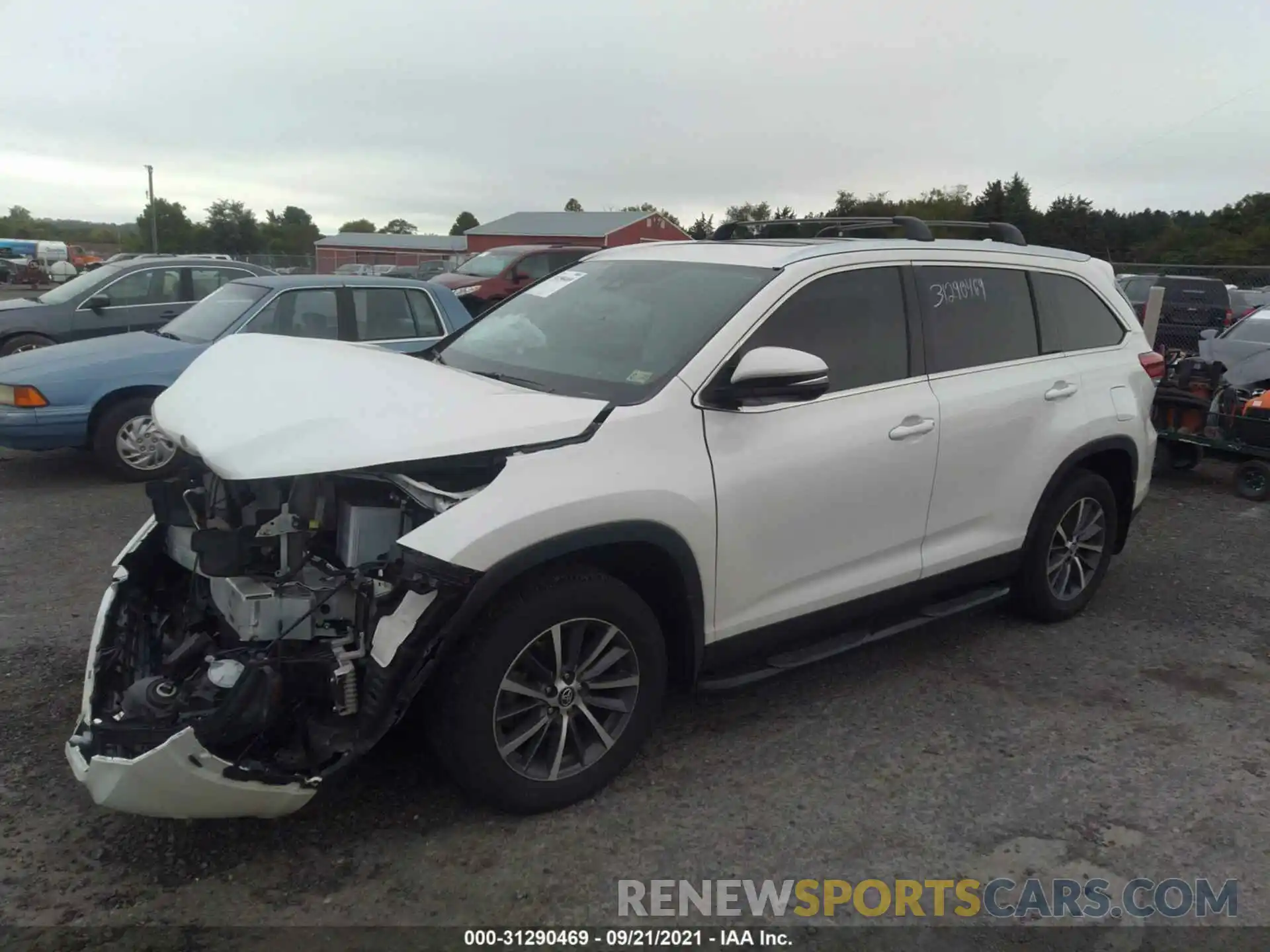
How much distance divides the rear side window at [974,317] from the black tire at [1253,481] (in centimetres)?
468

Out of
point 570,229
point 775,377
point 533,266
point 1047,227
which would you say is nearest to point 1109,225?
point 1047,227

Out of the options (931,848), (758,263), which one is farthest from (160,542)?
(931,848)

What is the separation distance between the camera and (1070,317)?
4.96 meters

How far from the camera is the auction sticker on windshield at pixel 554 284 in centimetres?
445

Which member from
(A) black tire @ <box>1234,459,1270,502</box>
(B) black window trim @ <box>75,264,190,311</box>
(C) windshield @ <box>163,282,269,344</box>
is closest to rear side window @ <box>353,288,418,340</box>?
(C) windshield @ <box>163,282,269,344</box>

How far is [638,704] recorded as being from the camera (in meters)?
3.38

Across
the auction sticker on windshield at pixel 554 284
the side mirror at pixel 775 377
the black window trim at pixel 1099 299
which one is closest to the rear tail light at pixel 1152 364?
the black window trim at pixel 1099 299

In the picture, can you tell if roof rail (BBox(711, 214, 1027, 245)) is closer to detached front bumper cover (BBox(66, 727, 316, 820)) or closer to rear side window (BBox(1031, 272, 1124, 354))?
rear side window (BBox(1031, 272, 1124, 354))

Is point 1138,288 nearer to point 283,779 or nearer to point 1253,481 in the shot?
point 1253,481

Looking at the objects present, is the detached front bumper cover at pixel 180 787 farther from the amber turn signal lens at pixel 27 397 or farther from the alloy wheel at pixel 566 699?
the amber turn signal lens at pixel 27 397

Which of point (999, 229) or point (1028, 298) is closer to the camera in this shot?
point (1028, 298)

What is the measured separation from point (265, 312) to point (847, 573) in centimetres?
564

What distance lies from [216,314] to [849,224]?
5.40 metres

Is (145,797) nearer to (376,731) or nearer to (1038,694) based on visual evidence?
(376,731)
